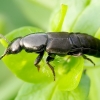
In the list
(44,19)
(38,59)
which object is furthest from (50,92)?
(44,19)

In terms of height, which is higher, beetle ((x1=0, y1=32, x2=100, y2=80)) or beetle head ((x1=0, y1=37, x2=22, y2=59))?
beetle ((x1=0, y1=32, x2=100, y2=80))

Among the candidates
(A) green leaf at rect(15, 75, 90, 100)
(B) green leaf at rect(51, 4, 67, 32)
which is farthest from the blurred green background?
(A) green leaf at rect(15, 75, 90, 100)

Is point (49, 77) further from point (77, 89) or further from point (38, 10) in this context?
point (38, 10)

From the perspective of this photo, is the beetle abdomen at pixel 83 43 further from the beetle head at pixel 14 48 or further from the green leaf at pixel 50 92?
the beetle head at pixel 14 48

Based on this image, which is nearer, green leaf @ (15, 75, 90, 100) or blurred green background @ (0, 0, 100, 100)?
green leaf @ (15, 75, 90, 100)

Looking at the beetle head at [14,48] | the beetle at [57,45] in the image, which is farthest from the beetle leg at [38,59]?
the beetle head at [14,48]

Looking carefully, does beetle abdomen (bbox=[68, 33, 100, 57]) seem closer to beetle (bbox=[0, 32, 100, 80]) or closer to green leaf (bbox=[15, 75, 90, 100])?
beetle (bbox=[0, 32, 100, 80])

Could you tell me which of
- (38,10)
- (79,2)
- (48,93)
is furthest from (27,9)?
(48,93)

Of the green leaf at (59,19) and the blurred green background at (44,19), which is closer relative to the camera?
the green leaf at (59,19)
